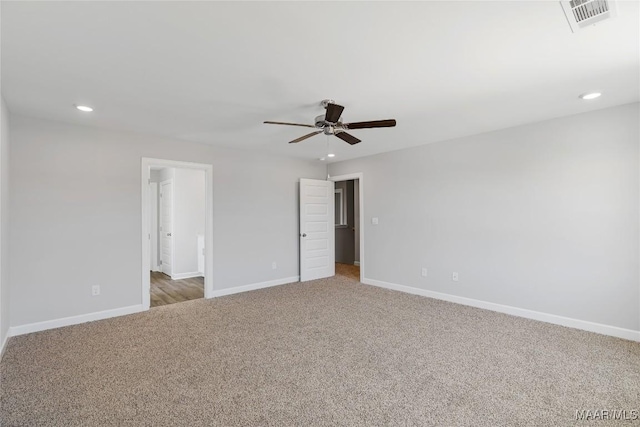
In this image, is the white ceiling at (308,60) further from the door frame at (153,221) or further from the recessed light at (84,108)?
the door frame at (153,221)

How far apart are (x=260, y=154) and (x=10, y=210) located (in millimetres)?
3210

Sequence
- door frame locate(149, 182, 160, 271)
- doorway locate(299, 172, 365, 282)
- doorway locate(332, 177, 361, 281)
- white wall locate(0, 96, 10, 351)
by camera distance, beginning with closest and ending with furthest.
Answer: white wall locate(0, 96, 10, 351)
doorway locate(299, 172, 365, 282)
door frame locate(149, 182, 160, 271)
doorway locate(332, 177, 361, 281)

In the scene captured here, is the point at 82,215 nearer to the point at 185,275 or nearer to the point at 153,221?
the point at 185,275

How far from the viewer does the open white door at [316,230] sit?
5656mm

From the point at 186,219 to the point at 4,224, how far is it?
3380mm

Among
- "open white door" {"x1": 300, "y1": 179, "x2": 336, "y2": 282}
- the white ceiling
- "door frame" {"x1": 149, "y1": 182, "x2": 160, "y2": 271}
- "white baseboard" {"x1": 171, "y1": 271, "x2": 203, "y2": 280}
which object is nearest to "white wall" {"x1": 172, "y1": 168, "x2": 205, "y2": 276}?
"white baseboard" {"x1": 171, "y1": 271, "x2": 203, "y2": 280}

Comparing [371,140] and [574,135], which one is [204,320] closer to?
[371,140]

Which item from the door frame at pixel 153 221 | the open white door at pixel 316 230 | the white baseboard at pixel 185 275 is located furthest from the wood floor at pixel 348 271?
the door frame at pixel 153 221

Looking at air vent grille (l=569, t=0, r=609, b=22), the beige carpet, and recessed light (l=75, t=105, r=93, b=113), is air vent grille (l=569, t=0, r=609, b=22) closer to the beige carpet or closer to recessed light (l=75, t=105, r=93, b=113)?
the beige carpet

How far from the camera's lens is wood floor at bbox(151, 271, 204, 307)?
4.60 meters

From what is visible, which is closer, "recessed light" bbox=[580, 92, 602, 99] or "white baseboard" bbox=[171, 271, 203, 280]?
"recessed light" bbox=[580, 92, 602, 99]

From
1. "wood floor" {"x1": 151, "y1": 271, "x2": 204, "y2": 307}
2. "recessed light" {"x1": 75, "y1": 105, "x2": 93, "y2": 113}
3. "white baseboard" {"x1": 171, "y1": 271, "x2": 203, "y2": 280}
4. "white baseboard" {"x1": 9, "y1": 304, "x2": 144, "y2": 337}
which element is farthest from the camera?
"white baseboard" {"x1": 171, "y1": 271, "x2": 203, "y2": 280}

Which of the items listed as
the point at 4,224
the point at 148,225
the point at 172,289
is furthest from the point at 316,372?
the point at 172,289

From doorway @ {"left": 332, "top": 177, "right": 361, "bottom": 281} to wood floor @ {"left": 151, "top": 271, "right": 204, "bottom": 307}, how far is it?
3.48m
